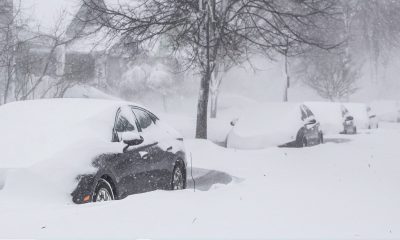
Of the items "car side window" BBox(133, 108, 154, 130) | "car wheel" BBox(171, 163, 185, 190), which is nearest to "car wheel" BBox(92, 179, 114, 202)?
"car side window" BBox(133, 108, 154, 130)

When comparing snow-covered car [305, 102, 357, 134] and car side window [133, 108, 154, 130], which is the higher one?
car side window [133, 108, 154, 130]

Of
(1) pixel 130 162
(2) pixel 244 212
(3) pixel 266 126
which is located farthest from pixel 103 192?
(3) pixel 266 126

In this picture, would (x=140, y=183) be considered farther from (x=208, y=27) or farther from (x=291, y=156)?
(x=208, y=27)

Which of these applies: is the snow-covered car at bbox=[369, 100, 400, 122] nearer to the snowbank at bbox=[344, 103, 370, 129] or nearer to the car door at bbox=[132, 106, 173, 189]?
the snowbank at bbox=[344, 103, 370, 129]

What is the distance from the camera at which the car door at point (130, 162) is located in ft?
21.0

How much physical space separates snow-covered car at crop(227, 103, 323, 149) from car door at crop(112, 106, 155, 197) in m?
7.35

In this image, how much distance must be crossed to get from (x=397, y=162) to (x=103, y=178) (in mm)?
8374

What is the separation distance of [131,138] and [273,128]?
8.45 meters

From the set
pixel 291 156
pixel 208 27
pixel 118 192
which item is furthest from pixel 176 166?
pixel 208 27

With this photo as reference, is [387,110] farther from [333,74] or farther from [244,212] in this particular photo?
[244,212]

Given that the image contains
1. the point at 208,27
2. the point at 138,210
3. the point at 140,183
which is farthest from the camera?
the point at 208,27

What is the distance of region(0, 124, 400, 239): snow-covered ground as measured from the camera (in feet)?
15.2

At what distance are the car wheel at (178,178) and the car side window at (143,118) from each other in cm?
82

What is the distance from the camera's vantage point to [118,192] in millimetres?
6281
